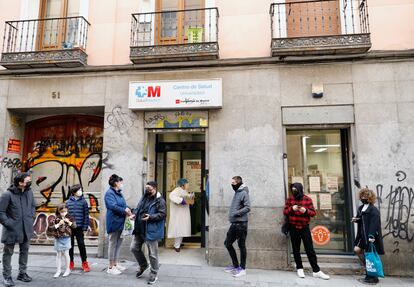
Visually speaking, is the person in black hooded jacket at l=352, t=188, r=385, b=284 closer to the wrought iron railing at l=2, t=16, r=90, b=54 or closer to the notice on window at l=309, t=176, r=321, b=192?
the notice on window at l=309, t=176, r=321, b=192

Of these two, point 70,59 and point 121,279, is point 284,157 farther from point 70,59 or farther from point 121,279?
point 70,59

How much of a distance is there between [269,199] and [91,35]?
6.14 meters

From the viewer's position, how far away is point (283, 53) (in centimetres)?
714

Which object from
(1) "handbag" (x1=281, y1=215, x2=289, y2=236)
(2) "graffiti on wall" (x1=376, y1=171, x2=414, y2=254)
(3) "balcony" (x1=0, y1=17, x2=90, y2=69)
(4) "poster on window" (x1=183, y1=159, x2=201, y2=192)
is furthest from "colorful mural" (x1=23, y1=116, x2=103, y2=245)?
(2) "graffiti on wall" (x1=376, y1=171, x2=414, y2=254)

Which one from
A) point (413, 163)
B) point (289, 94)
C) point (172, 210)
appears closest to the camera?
point (413, 163)

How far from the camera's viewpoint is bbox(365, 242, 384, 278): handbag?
5.75 meters

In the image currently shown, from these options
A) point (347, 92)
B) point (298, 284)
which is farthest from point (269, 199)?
point (347, 92)

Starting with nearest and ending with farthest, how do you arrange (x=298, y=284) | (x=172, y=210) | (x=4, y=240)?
(x=4, y=240), (x=298, y=284), (x=172, y=210)

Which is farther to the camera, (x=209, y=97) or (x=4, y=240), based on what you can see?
(x=209, y=97)

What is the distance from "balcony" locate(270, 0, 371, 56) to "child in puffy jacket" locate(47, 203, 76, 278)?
5.54m

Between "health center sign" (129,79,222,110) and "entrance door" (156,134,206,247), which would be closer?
"health center sign" (129,79,222,110)

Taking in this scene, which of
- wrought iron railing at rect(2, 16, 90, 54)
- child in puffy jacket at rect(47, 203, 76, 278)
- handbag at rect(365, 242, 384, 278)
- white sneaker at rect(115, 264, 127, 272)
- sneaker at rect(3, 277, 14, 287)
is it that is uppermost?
wrought iron railing at rect(2, 16, 90, 54)

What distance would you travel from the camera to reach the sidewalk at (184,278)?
18.5 feet

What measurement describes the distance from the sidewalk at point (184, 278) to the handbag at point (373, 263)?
34cm
